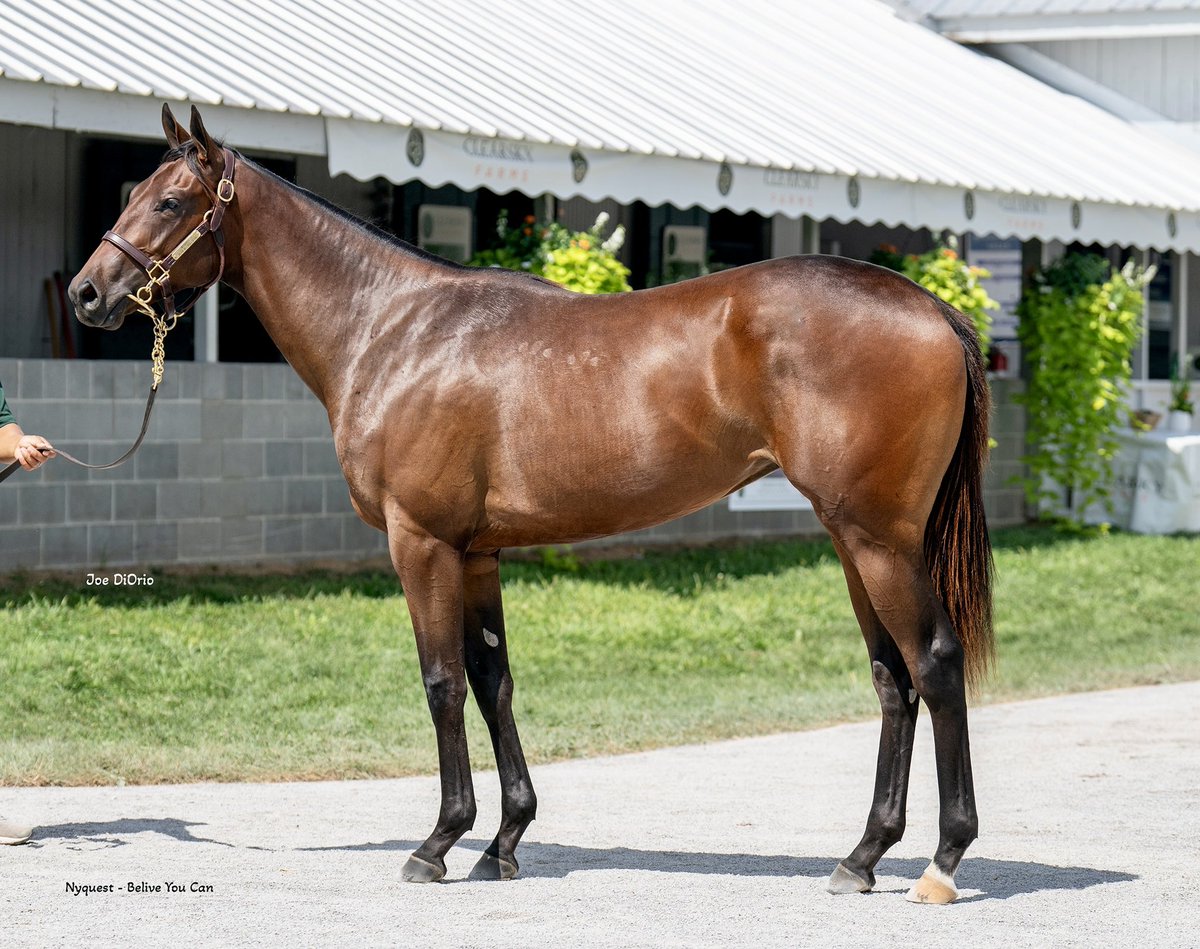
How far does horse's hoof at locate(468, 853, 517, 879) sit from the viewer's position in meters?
5.75

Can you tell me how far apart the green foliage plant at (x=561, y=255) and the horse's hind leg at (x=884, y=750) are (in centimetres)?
701

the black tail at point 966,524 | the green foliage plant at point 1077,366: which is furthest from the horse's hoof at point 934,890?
the green foliage plant at point 1077,366

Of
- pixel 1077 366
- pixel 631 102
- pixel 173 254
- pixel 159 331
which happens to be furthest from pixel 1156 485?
pixel 173 254

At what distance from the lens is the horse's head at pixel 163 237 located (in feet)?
18.9

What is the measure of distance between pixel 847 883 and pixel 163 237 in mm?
3004

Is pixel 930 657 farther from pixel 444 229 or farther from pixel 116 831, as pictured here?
pixel 444 229

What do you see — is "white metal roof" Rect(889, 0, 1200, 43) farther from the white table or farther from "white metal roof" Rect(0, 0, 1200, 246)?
the white table

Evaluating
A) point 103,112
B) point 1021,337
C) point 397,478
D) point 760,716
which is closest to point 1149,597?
point 1021,337

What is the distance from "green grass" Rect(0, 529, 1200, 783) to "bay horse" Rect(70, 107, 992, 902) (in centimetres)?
240

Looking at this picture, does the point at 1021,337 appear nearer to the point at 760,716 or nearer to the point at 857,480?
the point at 760,716

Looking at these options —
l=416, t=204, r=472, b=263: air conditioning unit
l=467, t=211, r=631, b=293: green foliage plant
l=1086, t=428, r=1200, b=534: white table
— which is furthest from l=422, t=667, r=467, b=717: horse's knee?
l=1086, t=428, r=1200, b=534: white table

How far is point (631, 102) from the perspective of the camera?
1410cm

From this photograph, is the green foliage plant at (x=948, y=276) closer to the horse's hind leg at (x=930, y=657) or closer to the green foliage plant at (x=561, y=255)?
the green foliage plant at (x=561, y=255)

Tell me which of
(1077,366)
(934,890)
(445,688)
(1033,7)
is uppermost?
(1033,7)
